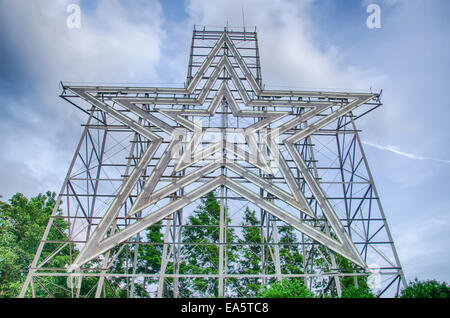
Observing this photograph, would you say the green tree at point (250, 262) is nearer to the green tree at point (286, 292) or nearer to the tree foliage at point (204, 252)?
A: the tree foliage at point (204, 252)

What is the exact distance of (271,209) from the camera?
14.0 meters

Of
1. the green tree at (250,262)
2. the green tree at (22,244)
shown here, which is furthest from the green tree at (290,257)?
the green tree at (22,244)

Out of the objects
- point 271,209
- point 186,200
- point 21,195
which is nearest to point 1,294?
point 21,195

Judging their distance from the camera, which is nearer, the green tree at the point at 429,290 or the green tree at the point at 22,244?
the green tree at the point at 429,290

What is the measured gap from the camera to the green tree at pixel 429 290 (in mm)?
10133

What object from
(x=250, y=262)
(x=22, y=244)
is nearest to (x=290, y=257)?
(x=250, y=262)

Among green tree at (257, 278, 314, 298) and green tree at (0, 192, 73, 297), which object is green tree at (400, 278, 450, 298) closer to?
green tree at (257, 278, 314, 298)

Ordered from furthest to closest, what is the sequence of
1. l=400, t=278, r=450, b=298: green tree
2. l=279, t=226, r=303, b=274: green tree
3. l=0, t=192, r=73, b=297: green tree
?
l=279, t=226, r=303, b=274: green tree → l=0, t=192, r=73, b=297: green tree → l=400, t=278, r=450, b=298: green tree

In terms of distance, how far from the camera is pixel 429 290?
10.2m

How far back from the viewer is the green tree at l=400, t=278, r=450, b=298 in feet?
33.2

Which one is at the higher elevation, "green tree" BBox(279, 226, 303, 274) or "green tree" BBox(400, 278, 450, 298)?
"green tree" BBox(279, 226, 303, 274)

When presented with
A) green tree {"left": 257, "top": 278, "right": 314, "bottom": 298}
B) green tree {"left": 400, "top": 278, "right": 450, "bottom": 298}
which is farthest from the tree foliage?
green tree {"left": 400, "top": 278, "right": 450, "bottom": 298}

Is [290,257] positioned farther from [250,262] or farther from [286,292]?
[286,292]
